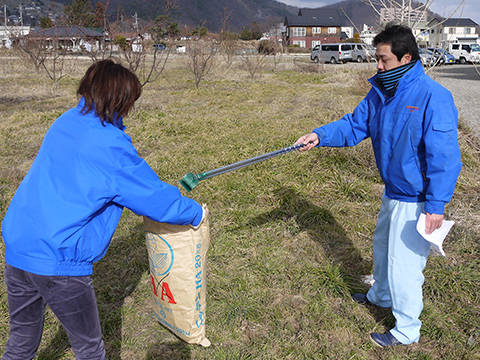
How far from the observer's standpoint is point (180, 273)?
205 centimetres

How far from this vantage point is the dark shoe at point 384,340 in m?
2.14

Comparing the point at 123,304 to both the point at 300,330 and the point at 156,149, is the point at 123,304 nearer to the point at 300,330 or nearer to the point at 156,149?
the point at 300,330

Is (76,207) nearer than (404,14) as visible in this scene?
Yes

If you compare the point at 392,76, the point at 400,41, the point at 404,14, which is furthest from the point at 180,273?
the point at 404,14

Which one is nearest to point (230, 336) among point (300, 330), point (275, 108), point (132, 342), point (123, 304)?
point (300, 330)

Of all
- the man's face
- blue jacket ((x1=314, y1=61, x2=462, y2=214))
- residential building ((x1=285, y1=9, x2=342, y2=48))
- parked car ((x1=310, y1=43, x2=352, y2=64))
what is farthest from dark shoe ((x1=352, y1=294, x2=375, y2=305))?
residential building ((x1=285, y1=9, x2=342, y2=48))

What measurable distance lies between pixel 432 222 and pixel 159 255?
52.4 inches

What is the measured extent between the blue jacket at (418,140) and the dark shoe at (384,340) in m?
0.77

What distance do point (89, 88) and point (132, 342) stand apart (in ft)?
4.88

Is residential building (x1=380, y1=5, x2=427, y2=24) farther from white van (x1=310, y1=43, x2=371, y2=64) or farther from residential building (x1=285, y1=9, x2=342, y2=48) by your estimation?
residential building (x1=285, y1=9, x2=342, y2=48)

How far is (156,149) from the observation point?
6.03 metres

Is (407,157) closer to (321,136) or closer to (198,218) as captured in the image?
(321,136)

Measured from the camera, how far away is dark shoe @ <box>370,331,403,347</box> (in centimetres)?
214

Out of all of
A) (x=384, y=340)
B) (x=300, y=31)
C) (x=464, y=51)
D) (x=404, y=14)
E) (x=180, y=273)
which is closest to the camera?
(x=180, y=273)
